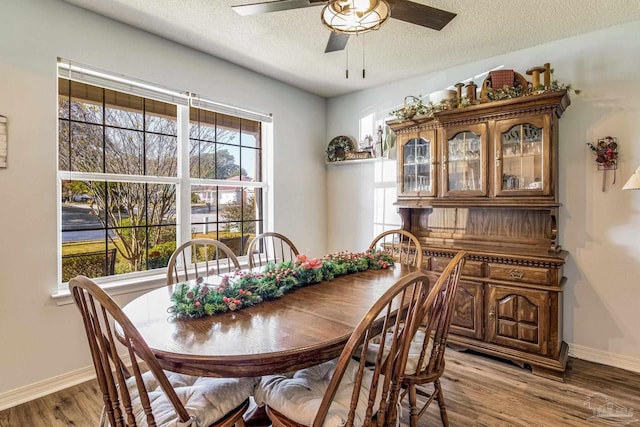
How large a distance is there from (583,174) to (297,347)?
9.20ft

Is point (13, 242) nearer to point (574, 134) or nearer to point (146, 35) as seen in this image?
point (146, 35)

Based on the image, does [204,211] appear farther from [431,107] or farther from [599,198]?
[599,198]

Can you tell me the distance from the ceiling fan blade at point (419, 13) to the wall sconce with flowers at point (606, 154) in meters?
1.70

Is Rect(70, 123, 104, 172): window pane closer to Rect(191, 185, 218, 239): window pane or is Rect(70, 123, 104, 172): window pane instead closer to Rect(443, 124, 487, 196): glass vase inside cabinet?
Rect(191, 185, 218, 239): window pane

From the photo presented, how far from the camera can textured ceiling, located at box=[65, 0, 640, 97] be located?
237cm

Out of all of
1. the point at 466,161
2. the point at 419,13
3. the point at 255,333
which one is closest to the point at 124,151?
the point at 255,333

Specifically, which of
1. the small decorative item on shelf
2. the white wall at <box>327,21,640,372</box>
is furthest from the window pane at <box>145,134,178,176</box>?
the white wall at <box>327,21,640,372</box>

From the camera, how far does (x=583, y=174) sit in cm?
279

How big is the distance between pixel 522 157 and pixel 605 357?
1673 mm

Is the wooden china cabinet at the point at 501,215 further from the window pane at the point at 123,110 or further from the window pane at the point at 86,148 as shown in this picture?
the window pane at the point at 86,148

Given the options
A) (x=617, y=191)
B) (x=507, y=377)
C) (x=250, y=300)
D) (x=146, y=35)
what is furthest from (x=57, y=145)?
(x=617, y=191)

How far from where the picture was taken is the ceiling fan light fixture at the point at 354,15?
5.49 ft

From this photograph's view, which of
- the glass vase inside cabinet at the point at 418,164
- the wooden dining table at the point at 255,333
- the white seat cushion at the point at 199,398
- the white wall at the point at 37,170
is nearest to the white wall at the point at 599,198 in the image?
the glass vase inside cabinet at the point at 418,164

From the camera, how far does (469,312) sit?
9.27 feet
